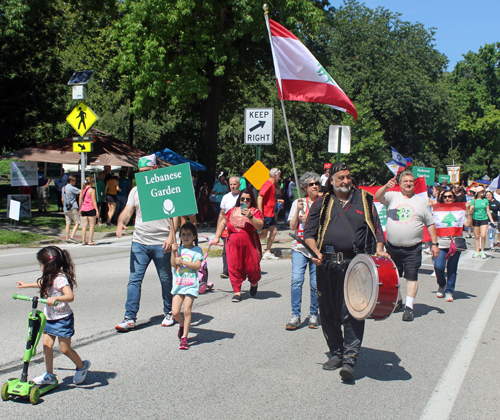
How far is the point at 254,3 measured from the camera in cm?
1828

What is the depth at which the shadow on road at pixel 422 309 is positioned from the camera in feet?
24.7

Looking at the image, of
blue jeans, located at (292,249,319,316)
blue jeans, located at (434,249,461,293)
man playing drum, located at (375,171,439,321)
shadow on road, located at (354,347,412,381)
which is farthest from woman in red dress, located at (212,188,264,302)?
blue jeans, located at (434,249,461,293)

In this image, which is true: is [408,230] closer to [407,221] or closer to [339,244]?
[407,221]

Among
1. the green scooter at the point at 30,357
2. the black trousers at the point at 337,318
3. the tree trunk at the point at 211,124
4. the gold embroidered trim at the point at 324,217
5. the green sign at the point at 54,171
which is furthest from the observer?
the green sign at the point at 54,171

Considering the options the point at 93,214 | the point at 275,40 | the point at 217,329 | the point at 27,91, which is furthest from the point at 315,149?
the point at 217,329

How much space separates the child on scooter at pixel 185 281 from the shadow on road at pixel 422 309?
3328mm

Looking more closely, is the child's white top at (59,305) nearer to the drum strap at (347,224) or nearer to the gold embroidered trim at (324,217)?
the gold embroidered trim at (324,217)

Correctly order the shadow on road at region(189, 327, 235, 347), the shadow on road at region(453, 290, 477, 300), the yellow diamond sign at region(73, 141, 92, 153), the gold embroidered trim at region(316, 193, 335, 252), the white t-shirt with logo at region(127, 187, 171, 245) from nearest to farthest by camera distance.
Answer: the gold embroidered trim at region(316, 193, 335, 252)
the shadow on road at region(189, 327, 235, 347)
the white t-shirt with logo at region(127, 187, 171, 245)
the shadow on road at region(453, 290, 477, 300)
the yellow diamond sign at region(73, 141, 92, 153)

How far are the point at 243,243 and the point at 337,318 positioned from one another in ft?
10.2

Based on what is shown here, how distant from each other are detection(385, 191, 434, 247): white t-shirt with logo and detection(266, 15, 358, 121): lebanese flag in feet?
8.68

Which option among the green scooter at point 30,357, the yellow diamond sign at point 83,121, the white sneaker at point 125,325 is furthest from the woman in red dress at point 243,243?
the yellow diamond sign at point 83,121

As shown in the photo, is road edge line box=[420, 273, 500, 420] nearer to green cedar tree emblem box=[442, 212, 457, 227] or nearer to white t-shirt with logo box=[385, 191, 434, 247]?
white t-shirt with logo box=[385, 191, 434, 247]

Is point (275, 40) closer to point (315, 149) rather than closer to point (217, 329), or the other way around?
point (217, 329)

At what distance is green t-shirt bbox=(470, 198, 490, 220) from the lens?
48.6 ft
